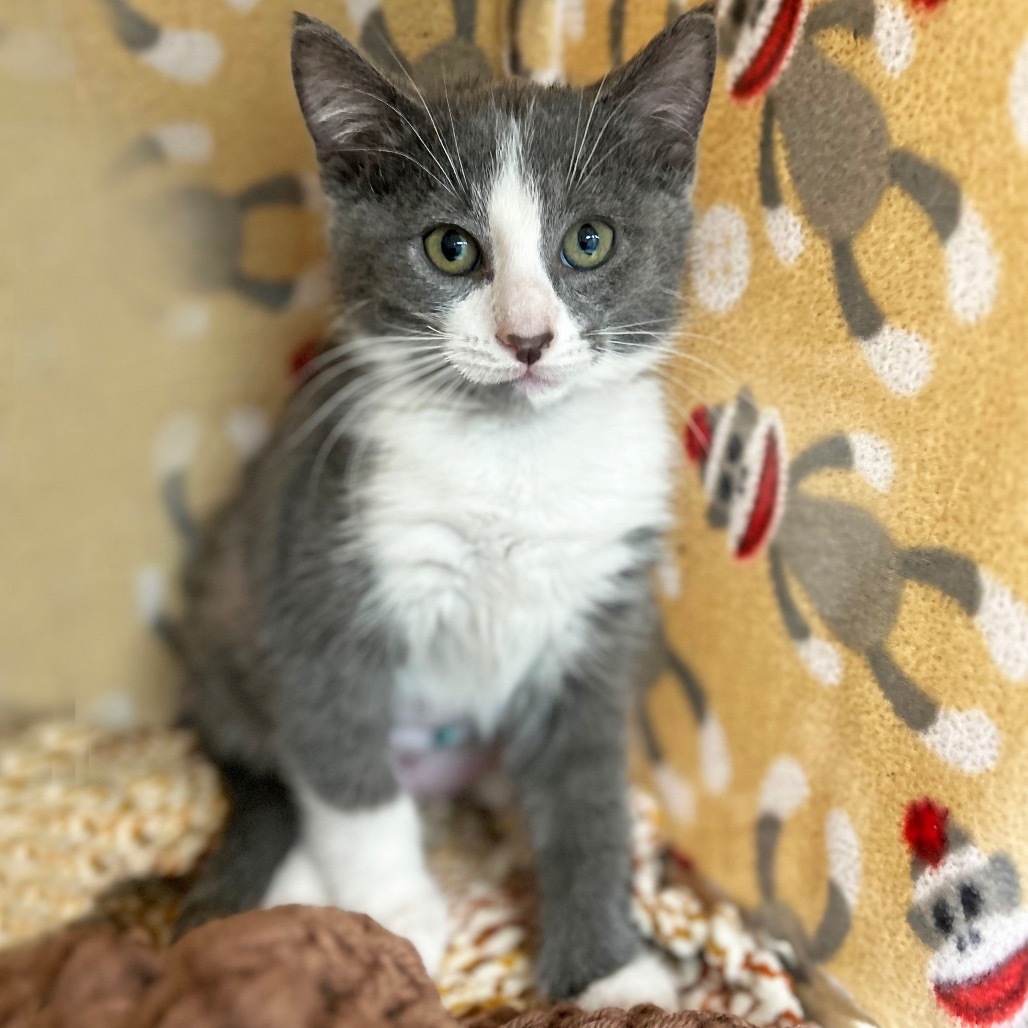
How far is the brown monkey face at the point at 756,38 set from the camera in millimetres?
845

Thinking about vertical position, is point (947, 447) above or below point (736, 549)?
above

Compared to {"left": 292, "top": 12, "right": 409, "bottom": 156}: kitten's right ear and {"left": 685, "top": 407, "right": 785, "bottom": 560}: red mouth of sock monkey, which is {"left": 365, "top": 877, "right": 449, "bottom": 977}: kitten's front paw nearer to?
{"left": 685, "top": 407, "right": 785, "bottom": 560}: red mouth of sock monkey

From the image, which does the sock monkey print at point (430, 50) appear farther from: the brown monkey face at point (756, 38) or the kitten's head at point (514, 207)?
the brown monkey face at point (756, 38)

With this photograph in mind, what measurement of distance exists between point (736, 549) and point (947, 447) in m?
0.32

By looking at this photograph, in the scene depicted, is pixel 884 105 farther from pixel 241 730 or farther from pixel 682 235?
pixel 241 730

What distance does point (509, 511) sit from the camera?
0.93 meters

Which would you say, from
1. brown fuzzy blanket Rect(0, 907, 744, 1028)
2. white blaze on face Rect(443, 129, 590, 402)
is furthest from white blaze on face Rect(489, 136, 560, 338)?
brown fuzzy blanket Rect(0, 907, 744, 1028)

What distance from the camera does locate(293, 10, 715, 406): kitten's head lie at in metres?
0.83

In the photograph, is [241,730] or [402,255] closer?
[402,255]

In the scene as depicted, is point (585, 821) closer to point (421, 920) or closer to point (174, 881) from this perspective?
point (421, 920)

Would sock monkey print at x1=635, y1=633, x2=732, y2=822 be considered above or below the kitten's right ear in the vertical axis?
below

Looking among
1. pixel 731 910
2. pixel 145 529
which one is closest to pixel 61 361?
pixel 145 529

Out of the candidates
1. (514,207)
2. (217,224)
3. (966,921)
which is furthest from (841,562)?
(217,224)

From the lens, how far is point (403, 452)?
95 cm
